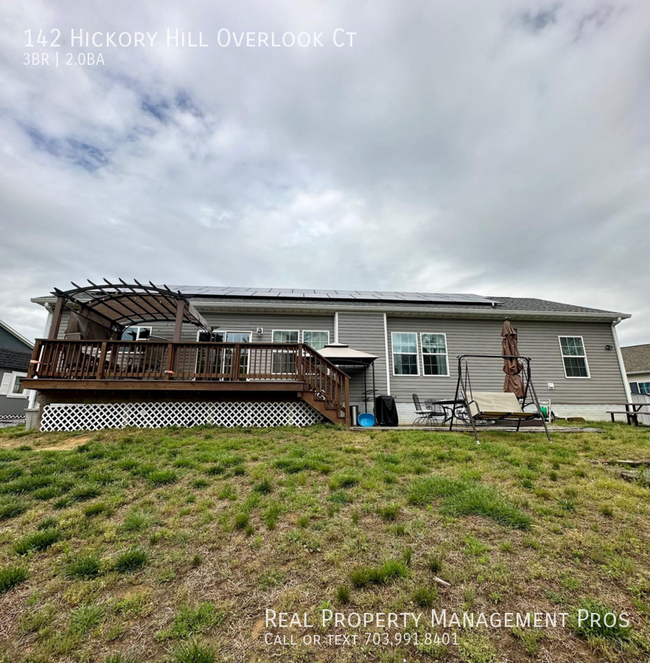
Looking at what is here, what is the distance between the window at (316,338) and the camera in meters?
10.7

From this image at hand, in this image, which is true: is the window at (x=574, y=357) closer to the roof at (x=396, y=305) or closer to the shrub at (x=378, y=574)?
the roof at (x=396, y=305)

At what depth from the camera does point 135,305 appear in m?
8.96

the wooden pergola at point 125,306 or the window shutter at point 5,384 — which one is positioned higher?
the wooden pergola at point 125,306

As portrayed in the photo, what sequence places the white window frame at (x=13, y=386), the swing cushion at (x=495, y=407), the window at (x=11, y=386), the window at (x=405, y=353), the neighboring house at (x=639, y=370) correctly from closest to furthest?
the swing cushion at (x=495, y=407), the window at (x=405, y=353), the window at (x=11, y=386), the white window frame at (x=13, y=386), the neighboring house at (x=639, y=370)

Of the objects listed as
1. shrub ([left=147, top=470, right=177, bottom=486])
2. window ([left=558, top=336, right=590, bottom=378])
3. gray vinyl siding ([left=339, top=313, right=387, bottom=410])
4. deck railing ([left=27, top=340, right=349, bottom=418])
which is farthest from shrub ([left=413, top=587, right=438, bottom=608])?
window ([left=558, top=336, right=590, bottom=378])

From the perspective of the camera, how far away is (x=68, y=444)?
5699 mm

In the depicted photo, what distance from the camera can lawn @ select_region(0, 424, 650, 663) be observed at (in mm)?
1629

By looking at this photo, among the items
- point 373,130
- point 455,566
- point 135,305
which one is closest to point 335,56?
point 373,130

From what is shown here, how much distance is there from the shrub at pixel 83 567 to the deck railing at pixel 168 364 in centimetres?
506

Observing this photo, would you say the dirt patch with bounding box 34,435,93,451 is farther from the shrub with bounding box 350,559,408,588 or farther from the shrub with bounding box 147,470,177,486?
the shrub with bounding box 350,559,408,588

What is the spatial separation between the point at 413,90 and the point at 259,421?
10239 mm

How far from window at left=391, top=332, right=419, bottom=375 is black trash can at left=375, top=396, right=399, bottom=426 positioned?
1.30m

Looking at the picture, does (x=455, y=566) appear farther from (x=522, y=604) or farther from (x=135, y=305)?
(x=135, y=305)

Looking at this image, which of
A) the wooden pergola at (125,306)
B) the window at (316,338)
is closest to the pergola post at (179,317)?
the wooden pergola at (125,306)
